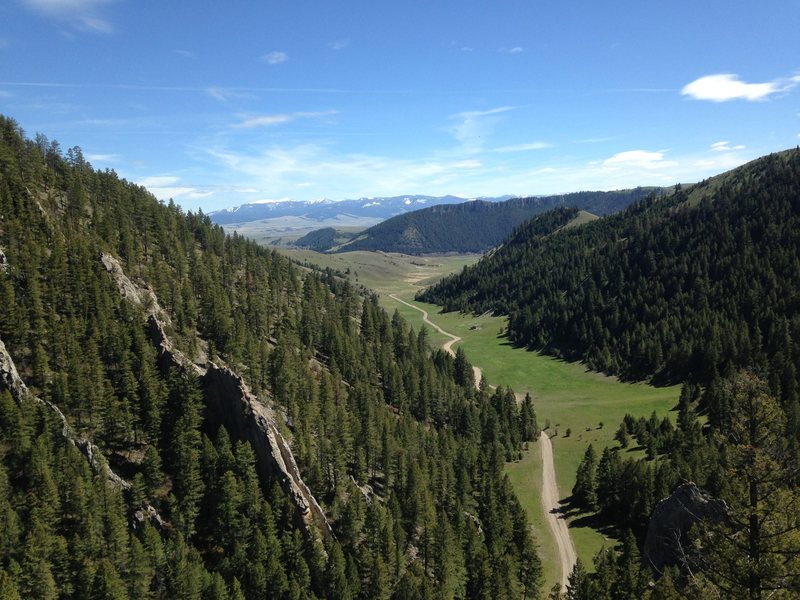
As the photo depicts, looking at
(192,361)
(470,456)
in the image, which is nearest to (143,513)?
(192,361)

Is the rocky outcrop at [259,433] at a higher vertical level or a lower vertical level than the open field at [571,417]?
higher

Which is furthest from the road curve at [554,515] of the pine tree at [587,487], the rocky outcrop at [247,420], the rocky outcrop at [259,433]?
the rocky outcrop at [247,420]

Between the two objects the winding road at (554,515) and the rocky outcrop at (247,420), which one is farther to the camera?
the winding road at (554,515)

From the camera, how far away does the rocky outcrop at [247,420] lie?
76.9m

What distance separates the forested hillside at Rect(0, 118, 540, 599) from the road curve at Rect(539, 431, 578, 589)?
803cm

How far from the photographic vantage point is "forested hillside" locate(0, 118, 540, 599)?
205 ft

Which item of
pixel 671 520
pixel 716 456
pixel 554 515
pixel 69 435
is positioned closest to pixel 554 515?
pixel 554 515

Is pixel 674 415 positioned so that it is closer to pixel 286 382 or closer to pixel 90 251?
pixel 286 382

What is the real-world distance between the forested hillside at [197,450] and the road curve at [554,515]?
26.3 feet

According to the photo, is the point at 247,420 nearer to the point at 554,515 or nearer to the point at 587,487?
the point at 554,515

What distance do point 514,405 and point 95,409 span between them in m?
104

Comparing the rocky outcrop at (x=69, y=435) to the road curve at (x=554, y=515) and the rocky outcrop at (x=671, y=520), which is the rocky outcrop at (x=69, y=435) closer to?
the road curve at (x=554, y=515)

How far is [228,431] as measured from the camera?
279 ft

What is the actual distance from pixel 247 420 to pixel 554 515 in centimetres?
6244
